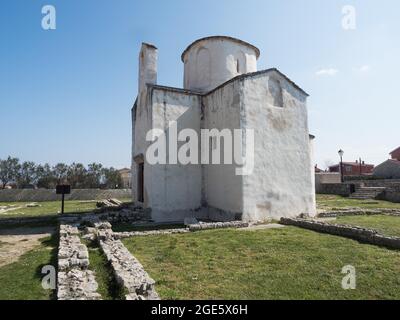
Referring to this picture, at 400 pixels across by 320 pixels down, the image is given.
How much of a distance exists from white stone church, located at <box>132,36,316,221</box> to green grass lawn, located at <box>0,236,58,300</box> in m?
5.64

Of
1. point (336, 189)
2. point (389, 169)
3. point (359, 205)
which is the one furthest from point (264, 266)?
point (389, 169)

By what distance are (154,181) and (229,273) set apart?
7491 millimetres

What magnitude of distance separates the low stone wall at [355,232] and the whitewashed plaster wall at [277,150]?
1.75 metres

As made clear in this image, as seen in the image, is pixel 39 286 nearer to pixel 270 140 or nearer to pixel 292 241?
pixel 292 241

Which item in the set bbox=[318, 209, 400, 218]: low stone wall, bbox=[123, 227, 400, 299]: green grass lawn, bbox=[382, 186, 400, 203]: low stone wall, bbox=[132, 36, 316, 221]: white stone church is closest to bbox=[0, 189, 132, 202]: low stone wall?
→ bbox=[132, 36, 316, 221]: white stone church

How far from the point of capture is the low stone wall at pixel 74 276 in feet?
13.2

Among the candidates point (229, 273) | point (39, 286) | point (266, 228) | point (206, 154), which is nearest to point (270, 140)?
point (206, 154)

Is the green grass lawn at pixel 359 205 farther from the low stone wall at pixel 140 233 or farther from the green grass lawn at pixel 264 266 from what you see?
the low stone wall at pixel 140 233

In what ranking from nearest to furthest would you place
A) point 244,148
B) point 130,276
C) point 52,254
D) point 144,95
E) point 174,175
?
point 130,276 → point 52,254 → point 244,148 → point 174,175 → point 144,95

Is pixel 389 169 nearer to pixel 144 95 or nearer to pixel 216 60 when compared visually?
pixel 216 60

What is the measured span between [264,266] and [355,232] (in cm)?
381

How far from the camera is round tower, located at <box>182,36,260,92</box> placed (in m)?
15.3

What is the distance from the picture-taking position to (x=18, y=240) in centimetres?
884

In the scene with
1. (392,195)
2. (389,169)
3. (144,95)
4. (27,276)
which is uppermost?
(144,95)
